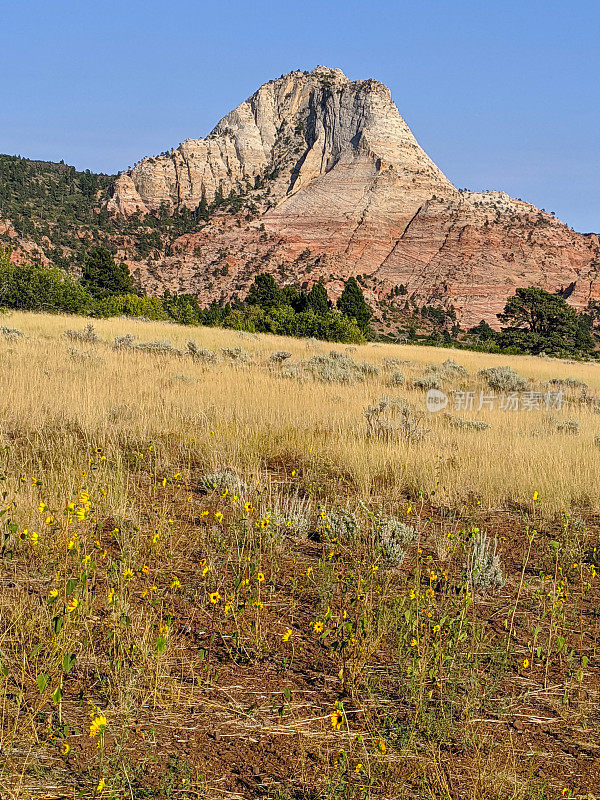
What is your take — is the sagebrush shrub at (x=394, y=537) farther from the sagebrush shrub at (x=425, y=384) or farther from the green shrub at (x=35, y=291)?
the green shrub at (x=35, y=291)

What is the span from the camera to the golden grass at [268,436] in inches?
231

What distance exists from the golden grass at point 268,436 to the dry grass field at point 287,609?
0.14ft

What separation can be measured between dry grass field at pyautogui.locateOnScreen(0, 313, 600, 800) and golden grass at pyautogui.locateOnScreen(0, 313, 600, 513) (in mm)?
44

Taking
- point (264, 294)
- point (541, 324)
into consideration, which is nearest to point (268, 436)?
point (264, 294)

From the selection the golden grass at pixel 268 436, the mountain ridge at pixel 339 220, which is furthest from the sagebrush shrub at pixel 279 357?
the mountain ridge at pixel 339 220

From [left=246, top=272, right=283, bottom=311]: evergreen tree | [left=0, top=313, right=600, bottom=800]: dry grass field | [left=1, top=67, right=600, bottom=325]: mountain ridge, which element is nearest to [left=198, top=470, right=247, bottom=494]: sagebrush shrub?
[left=0, top=313, right=600, bottom=800]: dry grass field

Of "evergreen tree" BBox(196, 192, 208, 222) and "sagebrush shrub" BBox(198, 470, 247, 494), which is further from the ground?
"evergreen tree" BBox(196, 192, 208, 222)

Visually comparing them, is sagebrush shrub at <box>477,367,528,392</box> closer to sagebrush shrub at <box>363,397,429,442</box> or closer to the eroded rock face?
sagebrush shrub at <box>363,397,429,442</box>

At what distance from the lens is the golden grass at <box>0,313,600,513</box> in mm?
5879

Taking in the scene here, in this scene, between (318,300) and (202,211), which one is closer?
(318,300)

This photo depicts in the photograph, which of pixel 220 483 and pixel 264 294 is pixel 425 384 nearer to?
pixel 220 483

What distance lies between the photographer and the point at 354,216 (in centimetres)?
11750

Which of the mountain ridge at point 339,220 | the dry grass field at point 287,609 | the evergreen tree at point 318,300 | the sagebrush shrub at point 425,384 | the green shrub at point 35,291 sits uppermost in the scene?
the mountain ridge at point 339,220

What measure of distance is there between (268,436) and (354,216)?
11703cm
